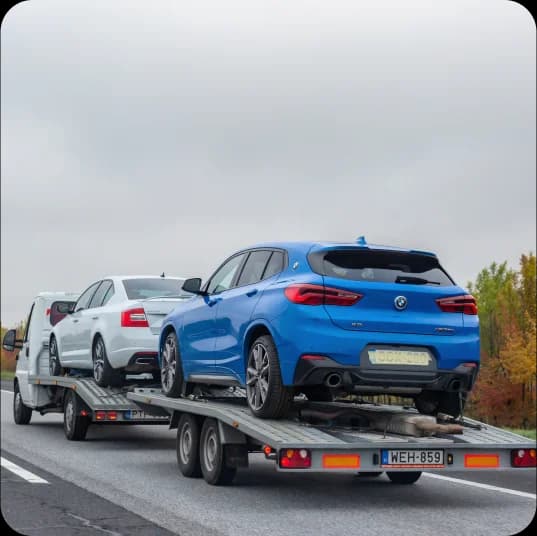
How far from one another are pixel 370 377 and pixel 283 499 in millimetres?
1827

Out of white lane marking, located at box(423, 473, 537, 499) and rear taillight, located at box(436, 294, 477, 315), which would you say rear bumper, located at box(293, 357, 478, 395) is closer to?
rear taillight, located at box(436, 294, 477, 315)

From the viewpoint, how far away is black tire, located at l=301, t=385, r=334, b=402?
27.9 feet

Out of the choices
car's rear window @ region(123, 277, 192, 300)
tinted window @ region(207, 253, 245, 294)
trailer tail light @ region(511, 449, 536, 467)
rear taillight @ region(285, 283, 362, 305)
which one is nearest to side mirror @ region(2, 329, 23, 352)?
car's rear window @ region(123, 277, 192, 300)

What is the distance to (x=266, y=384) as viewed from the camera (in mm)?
8516

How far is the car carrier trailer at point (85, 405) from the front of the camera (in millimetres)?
13000

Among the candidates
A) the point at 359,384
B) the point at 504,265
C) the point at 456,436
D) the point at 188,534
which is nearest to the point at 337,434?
the point at 359,384

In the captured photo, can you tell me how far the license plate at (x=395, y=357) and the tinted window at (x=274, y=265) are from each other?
4.29ft

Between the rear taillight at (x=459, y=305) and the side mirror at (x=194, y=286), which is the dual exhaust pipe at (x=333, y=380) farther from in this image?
the side mirror at (x=194, y=286)

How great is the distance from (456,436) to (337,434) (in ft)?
3.45

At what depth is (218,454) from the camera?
929cm

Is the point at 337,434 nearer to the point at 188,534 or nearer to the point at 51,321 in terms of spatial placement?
the point at 188,534

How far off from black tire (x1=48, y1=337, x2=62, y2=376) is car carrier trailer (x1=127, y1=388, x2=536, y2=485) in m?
6.66

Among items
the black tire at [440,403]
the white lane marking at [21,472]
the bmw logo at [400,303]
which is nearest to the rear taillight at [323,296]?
the bmw logo at [400,303]

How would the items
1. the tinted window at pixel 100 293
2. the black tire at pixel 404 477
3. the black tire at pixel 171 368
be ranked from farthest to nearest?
the tinted window at pixel 100 293 < the black tire at pixel 171 368 < the black tire at pixel 404 477
